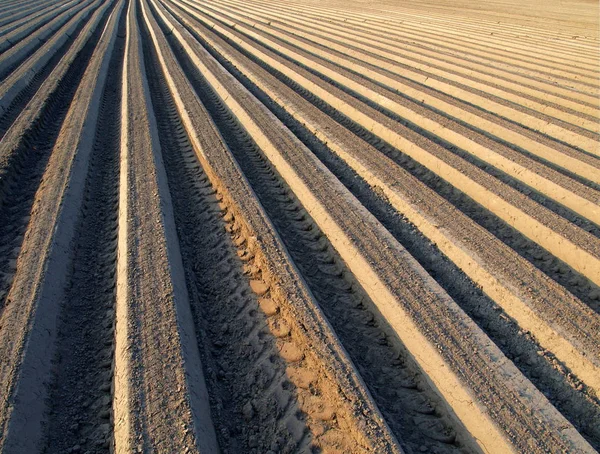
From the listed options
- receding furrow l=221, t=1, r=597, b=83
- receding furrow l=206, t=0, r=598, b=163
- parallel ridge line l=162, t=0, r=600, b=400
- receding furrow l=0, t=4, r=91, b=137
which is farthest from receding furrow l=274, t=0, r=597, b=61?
receding furrow l=0, t=4, r=91, b=137

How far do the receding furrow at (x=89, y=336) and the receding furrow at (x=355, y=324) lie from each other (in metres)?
1.59

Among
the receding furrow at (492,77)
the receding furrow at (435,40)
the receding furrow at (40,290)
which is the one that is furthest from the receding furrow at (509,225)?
the receding furrow at (435,40)

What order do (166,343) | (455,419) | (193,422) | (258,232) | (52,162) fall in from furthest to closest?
(52,162) → (258,232) → (166,343) → (455,419) → (193,422)

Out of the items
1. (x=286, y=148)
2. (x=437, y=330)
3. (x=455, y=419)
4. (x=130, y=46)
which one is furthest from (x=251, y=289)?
(x=130, y=46)

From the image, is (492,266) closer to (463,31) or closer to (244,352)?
(244,352)

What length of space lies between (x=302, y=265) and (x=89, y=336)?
1.77 m

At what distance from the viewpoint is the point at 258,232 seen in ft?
13.2

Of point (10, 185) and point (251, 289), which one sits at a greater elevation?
point (10, 185)

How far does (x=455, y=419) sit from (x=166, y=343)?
189 cm

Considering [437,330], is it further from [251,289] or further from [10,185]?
[10,185]

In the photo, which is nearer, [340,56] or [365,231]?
[365,231]

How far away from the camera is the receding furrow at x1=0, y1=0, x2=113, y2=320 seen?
3926 mm

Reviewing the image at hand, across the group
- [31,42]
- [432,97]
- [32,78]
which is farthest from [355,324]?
[31,42]

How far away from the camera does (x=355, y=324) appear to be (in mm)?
3260
